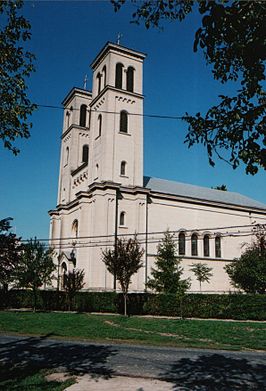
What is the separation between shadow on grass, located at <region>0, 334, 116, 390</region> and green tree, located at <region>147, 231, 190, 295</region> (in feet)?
71.0

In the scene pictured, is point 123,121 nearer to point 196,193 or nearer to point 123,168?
point 123,168

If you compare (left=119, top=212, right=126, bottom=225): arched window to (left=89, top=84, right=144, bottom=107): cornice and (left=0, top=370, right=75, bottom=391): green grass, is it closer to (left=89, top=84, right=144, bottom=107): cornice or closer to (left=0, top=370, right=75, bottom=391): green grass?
(left=89, top=84, right=144, bottom=107): cornice

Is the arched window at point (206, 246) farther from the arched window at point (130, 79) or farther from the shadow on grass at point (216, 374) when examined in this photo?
the shadow on grass at point (216, 374)

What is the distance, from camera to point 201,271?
129ft

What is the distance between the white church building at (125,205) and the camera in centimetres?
3638

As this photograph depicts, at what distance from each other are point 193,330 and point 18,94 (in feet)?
50.0

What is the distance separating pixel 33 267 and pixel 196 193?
23575 mm

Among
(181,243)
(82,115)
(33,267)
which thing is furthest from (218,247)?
(82,115)

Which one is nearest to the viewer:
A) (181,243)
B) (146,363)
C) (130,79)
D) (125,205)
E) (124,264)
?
(146,363)

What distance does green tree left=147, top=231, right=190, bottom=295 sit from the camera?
1384 inches

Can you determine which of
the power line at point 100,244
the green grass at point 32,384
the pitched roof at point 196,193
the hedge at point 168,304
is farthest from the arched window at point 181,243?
the green grass at point 32,384

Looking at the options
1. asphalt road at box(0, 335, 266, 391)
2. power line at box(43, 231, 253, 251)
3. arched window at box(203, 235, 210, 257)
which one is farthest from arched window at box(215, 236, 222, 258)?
asphalt road at box(0, 335, 266, 391)

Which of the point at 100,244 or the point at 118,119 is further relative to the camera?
the point at 118,119

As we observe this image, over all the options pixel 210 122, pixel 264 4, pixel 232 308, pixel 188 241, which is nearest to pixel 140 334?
pixel 232 308
